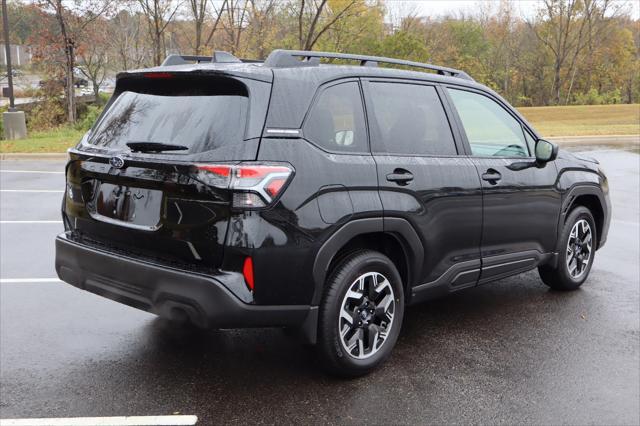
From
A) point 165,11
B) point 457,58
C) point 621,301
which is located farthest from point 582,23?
point 621,301

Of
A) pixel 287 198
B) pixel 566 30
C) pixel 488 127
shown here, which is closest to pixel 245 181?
pixel 287 198

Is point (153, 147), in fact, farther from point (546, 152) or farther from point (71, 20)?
point (71, 20)

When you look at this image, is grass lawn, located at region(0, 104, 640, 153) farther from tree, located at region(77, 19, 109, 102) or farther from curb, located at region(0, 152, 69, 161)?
tree, located at region(77, 19, 109, 102)

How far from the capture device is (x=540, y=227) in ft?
17.0

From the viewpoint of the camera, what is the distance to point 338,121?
3.79 meters

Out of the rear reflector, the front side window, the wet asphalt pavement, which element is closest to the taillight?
the rear reflector

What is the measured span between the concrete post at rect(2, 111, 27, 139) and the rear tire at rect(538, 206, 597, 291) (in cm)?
1812

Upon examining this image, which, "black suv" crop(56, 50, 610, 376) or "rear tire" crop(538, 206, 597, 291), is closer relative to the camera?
"black suv" crop(56, 50, 610, 376)

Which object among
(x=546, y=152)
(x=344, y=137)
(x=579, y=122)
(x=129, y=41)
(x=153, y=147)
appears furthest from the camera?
(x=129, y=41)

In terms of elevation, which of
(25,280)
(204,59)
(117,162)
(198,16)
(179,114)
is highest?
(198,16)

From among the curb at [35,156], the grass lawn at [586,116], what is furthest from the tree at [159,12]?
the grass lawn at [586,116]

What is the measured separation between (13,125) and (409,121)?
1845 centimetres

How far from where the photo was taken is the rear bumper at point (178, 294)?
3.29m

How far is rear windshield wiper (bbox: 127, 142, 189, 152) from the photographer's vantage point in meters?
3.48
